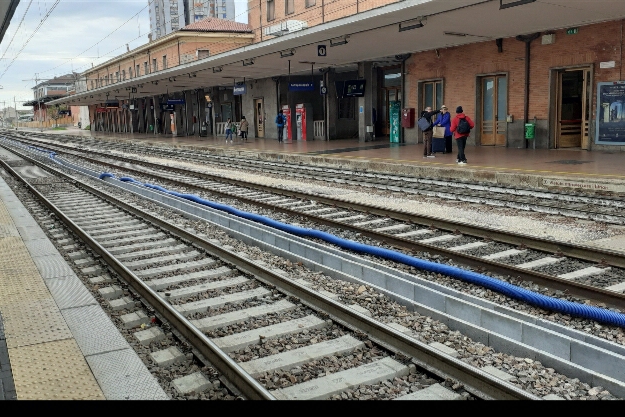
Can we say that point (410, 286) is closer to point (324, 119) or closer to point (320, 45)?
point (320, 45)

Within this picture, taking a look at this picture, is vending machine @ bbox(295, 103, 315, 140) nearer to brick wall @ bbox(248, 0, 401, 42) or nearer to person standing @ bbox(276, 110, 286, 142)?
person standing @ bbox(276, 110, 286, 142)

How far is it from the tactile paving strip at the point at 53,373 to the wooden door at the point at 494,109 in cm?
1900

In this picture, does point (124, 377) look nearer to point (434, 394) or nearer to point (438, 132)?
point (434, 394)

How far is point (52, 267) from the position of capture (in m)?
7.37

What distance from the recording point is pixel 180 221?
1067cm

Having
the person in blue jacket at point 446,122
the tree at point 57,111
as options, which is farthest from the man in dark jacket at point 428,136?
the tree at point 57,111

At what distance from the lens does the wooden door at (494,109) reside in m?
21.1

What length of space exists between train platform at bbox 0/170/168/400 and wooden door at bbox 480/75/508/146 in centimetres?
1736

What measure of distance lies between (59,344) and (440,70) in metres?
21.0

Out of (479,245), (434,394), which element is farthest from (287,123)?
(434,394)

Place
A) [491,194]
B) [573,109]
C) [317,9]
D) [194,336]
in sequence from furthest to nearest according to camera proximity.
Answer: [317,9]
[573,109]
[491,194]
[194,336]

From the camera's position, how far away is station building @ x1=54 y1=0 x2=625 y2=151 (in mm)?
16938
